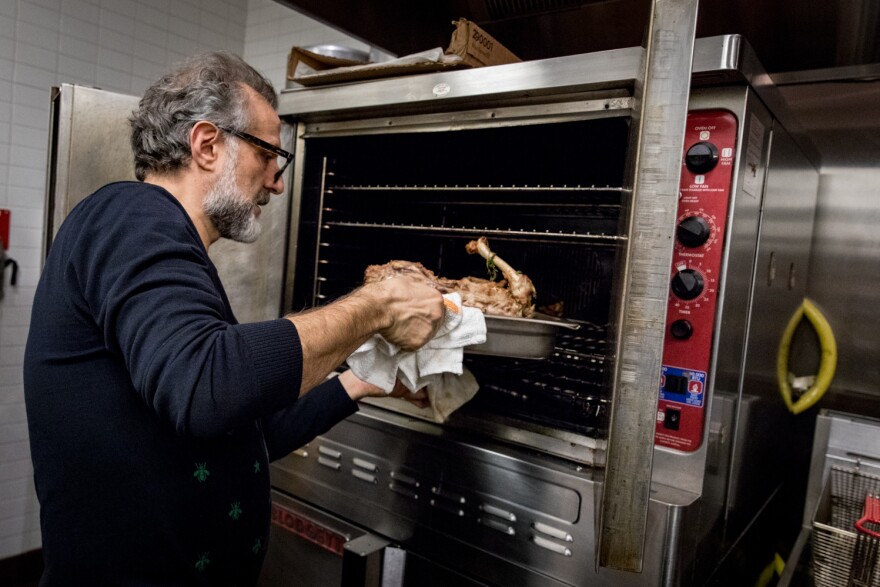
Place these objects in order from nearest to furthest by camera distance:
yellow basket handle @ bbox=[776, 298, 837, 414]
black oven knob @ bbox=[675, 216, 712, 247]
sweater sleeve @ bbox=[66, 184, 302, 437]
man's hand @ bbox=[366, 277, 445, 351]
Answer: sweater sleeve @ bbox=[66, 184, 302, 437] < man's hand @ bbox=[366, 277, 445, 351] < black oven knob @ bbox=[675, 216, 712, 247] < yellow basket handle @ bbox=[776, 298, 837, 414]

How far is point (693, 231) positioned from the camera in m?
1.16

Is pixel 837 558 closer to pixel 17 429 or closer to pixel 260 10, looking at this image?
pixel 17 429

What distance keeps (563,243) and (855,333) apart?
3.31ft

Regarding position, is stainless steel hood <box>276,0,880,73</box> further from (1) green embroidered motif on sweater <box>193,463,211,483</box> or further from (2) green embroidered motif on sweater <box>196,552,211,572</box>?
(2) green embroidered motif on sweater <box>196,552,211,572</box>

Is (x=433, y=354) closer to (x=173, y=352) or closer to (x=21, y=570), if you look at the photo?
(x=173, y=352)

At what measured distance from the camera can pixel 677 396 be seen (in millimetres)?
1197

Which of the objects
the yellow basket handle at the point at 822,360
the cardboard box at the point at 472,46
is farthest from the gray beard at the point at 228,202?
the yellow basket handle at the point at 822,360

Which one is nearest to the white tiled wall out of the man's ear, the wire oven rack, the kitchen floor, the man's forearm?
the kitchen floor

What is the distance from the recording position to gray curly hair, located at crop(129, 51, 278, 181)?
115 centimetres

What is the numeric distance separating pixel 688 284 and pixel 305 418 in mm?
900

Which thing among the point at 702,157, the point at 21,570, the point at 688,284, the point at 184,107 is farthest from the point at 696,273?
the point at 21,570

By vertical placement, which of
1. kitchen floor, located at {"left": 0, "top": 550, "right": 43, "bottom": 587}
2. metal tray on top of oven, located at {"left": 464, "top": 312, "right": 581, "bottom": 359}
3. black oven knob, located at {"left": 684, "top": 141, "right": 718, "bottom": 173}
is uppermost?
black oven knob, located at {"left": 684, "top": 141, "right": 718, "bottom": 173}

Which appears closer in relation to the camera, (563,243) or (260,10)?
(563,243)

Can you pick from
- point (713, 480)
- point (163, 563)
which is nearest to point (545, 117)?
point (713, 480)
